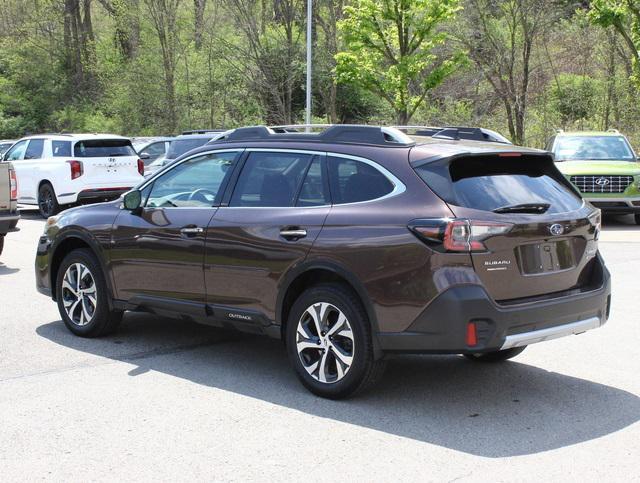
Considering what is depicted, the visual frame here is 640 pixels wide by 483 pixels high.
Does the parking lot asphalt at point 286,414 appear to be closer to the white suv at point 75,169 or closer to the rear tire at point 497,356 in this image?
the rear tire at point 497,356

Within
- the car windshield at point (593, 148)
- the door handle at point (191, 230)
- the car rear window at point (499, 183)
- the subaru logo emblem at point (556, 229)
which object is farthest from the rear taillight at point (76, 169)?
the subaru logo emblem at point (556, 229)

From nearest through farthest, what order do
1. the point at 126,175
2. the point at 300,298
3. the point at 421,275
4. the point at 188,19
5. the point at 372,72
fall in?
the point at 421,275
the point at 300,298
the point at 126,175
the point at 372,72
the point at 188,19

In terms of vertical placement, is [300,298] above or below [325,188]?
below

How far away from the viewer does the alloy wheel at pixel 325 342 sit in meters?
5.52

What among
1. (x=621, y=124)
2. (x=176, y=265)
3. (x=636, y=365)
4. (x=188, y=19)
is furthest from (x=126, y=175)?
(x=188, y=19)

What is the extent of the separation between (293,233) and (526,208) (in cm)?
149

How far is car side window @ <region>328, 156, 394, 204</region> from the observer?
5.54 m

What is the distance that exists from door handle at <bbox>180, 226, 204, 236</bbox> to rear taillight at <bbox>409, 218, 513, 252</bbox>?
6.18 ft

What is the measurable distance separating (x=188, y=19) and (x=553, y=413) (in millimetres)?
38140

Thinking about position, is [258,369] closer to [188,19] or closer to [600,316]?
[600,316]

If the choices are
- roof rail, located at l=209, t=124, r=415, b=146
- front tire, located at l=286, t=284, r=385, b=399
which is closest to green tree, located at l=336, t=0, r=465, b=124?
roof rail, located at l=209, t=124, r=415, b=146

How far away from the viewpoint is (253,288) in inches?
237

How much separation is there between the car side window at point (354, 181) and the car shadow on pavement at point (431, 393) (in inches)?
51.4

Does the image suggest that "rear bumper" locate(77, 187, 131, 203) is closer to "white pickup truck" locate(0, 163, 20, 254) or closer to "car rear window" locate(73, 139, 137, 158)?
"car rear window" locate(73, 139, 137, 158)
